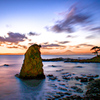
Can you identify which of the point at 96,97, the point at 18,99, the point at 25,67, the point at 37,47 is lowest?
the point at 18,99

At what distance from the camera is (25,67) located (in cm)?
1808

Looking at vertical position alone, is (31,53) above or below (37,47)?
below

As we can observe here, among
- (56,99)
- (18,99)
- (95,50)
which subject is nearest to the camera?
(56,99)

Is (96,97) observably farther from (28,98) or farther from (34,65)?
(34,65)

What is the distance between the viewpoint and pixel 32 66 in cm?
1812

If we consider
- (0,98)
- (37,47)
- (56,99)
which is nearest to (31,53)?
(37,47)

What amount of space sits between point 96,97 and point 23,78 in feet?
45.2

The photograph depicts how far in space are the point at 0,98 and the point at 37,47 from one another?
11710 millimetres

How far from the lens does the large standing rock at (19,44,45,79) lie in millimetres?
17984

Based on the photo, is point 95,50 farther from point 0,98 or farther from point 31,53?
point 0,98

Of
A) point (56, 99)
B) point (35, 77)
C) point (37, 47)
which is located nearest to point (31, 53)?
point (37, 47)

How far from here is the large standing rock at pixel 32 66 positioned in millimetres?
17984

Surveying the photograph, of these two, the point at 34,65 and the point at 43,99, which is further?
the point at 34,65

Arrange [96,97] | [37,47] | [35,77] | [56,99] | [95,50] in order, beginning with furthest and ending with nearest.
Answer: [95,50] → [37,47] → [35,77] → [56,99] → [96,97]
